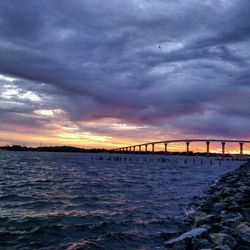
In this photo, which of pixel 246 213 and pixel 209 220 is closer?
pixel 209 220

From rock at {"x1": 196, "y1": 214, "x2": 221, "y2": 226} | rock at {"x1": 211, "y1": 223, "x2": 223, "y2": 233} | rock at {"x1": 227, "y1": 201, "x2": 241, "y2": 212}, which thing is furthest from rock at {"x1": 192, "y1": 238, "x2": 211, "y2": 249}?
rock at {"x1": 227, "y1": 201, "x2": 241, "y2": 212}

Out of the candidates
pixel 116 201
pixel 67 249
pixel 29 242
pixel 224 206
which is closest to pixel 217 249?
pixel 67 249

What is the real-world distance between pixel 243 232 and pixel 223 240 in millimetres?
1110

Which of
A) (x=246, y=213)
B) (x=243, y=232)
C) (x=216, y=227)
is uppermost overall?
(x=246, y=213)

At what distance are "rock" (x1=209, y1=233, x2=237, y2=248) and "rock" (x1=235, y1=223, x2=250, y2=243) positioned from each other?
1.58 ft

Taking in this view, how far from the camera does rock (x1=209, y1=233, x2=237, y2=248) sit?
10622 mm

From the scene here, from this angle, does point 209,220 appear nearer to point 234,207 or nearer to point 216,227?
point 216,227

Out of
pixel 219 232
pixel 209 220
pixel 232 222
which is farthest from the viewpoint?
pixel 209 220

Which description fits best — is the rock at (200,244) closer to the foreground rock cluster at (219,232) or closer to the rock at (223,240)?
the foreground rock cluster at (219,232)

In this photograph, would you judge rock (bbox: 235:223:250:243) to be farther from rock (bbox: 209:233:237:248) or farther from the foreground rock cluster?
rock (bbox: 209:233:237:248)

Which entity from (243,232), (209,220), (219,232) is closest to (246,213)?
(209,220)

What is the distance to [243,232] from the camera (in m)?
11.5

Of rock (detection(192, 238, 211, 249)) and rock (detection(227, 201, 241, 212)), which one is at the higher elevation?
rock (detection(227, 201, 241, 212))

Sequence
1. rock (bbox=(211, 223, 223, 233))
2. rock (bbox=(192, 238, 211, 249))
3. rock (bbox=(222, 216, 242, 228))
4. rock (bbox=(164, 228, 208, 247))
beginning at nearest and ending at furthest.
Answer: rock (bbox=(192, 238, 211, 249)) → rock (bbox=(164, 228, 208, 247)) → rock (bbox=(211, 223, 223, 233)) → rock (bbox=(222, 216, 242, 228))
